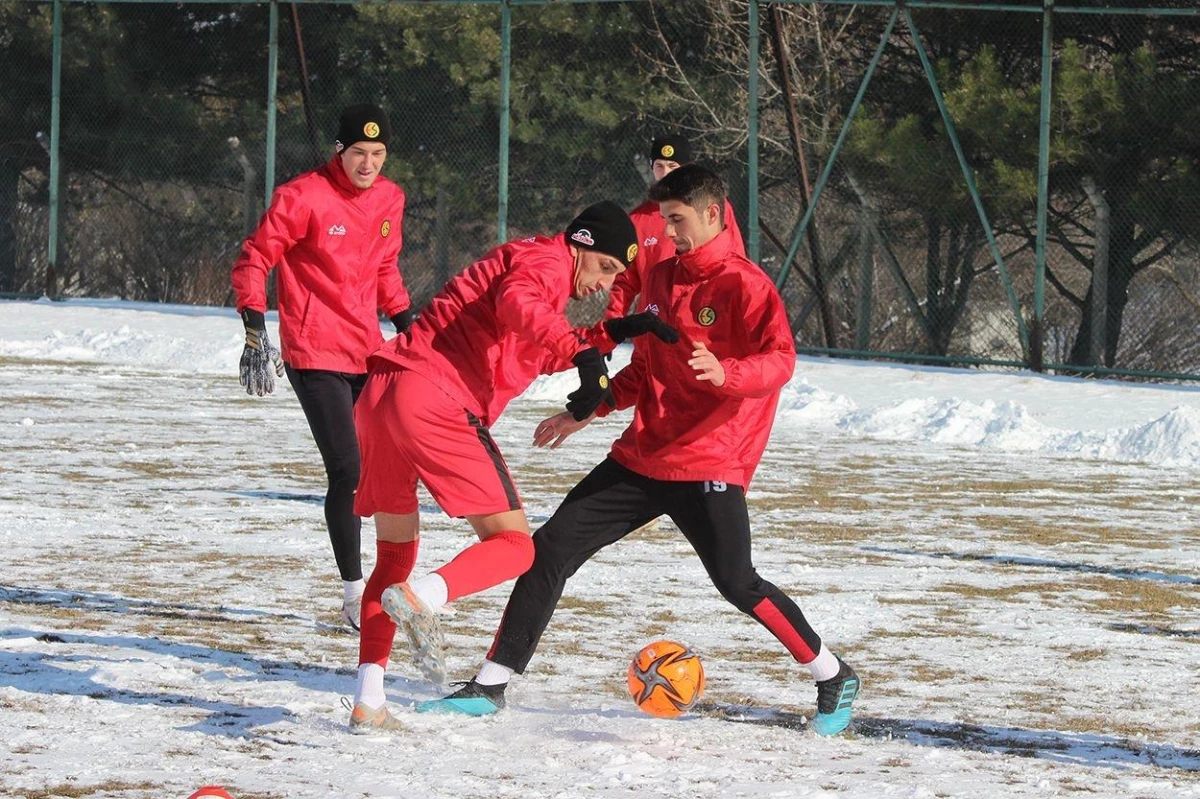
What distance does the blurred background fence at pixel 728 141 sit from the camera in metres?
18.0

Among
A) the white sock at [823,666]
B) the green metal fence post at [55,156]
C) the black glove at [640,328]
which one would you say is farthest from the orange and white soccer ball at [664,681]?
the green metal fence post at [55,156]

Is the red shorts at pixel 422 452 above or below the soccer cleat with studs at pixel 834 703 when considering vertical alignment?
above

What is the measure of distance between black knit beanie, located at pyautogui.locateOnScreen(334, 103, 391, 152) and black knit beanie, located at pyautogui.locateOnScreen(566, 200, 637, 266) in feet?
5.97

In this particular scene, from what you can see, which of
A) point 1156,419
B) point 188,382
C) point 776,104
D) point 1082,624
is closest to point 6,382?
point 188,382

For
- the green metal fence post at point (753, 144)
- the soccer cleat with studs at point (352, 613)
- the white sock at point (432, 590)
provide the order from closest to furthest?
the white sock at point (432, 590)
the soccer cleat with studs at point (352, 613)
the green metal fence post at point (753, 144)

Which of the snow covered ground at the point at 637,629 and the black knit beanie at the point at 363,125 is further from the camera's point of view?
the black knit beanie at the point at 363,125

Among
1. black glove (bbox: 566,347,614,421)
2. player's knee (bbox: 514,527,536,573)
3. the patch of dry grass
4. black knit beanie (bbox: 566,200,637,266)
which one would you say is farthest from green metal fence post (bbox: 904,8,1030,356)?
the patch of dry grass

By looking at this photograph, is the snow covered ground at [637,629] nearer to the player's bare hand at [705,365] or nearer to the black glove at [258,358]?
the black glove at [258,358]

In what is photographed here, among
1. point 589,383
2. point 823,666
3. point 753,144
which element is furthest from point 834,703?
point 753,144

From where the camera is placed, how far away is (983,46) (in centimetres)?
1870

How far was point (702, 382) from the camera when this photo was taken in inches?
243

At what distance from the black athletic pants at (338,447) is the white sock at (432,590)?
1975 mm

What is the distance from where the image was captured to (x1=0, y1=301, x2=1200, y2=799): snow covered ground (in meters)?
5.70

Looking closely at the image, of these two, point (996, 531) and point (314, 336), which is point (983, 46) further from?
point (314, 336)
